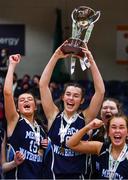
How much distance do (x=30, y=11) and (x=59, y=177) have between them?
9479 millimetres

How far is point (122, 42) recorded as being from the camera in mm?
12289

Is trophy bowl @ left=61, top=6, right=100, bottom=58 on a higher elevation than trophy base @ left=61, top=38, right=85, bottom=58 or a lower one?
higher

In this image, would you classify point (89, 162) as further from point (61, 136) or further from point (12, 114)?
point (12, 114)

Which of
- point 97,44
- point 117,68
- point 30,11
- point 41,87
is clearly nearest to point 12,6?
point 30,11

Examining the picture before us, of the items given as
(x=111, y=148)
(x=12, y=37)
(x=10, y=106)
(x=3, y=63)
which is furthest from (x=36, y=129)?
(x=12, y=37)

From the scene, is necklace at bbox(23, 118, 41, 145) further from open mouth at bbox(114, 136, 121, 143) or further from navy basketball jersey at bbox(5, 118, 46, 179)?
open mouth at bbox(114, 136, 121, 143)

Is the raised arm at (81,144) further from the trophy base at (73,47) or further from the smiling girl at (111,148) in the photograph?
the trophy base at (73,47)

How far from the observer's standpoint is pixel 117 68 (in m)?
12.4

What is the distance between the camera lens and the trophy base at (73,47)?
329 cm

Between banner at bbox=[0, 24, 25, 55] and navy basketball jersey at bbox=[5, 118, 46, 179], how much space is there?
29.6 ft

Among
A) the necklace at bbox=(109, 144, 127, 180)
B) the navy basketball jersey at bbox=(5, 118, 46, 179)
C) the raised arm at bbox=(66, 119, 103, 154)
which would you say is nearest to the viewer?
the necklace at bbox=(109, 144, 127, 180)

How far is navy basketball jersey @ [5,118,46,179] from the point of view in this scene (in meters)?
3.25

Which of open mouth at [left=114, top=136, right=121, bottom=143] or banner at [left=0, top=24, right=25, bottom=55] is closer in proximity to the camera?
open mouth at [left=114, top=136, right=121, bottom=143]

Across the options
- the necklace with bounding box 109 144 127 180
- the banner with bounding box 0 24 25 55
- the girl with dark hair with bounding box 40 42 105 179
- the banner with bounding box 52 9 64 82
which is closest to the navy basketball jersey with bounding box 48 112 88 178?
the girl with dark hair with bounding box 40 42 105 179
